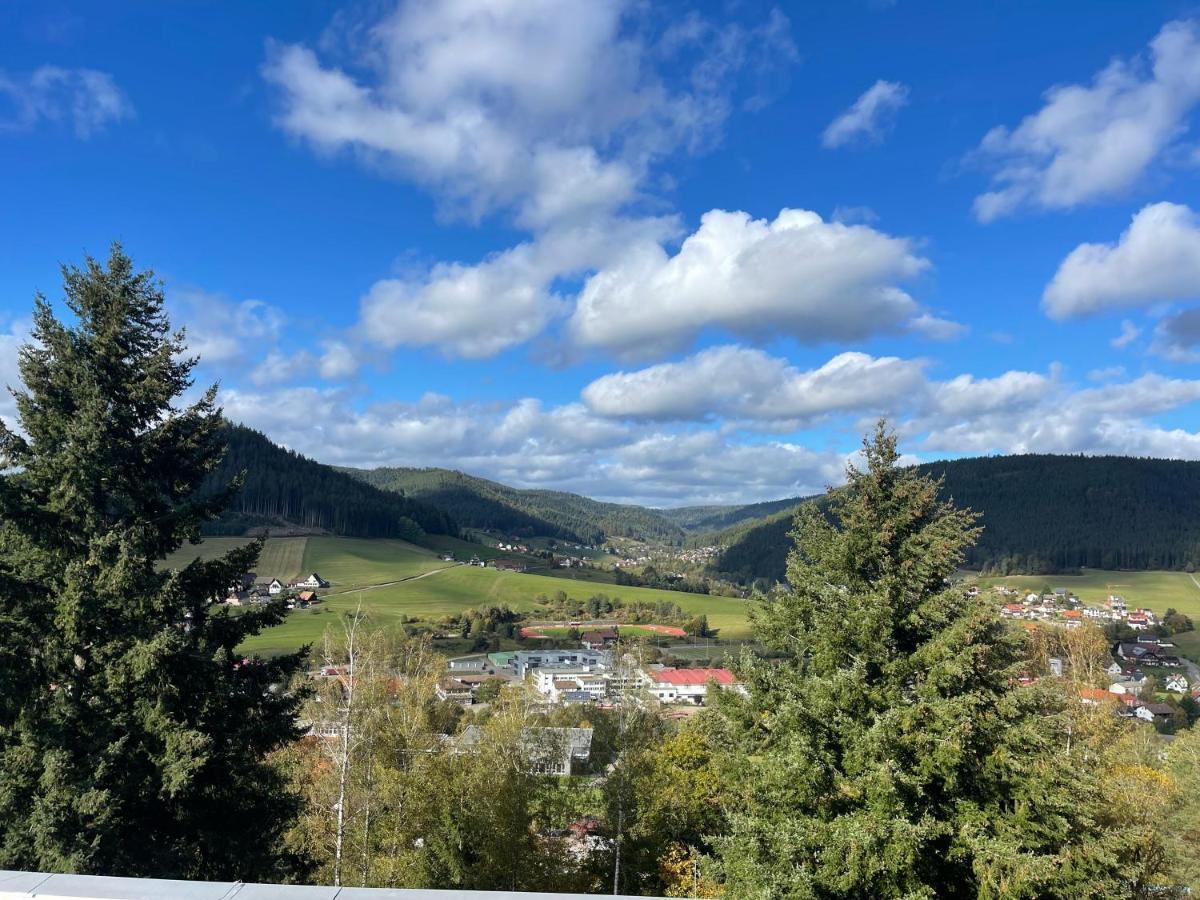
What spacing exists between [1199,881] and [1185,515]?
242701 mm

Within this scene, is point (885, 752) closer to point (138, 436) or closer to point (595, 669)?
point (138, 436)

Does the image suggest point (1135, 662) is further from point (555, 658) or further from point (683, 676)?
point (555, 658)

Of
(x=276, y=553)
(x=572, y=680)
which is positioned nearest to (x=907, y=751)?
(x=572, y=680)

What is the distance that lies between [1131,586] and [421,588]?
500 ft

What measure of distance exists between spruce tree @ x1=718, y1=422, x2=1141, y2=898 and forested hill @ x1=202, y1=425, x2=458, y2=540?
496 ft

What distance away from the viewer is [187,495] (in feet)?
39.2

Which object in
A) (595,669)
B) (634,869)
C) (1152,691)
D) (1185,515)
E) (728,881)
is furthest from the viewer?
(1185,515)

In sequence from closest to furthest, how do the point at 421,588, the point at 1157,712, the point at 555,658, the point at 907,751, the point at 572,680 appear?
the point at 907,751 → the point at 1157,712 → the point at 572,680 → the point at 555,658 → the point at 421,588

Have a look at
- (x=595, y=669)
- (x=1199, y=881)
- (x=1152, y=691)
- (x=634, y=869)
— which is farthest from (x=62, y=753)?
(x=1152, y=691)

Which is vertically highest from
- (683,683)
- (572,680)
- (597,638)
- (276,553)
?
(276,553)

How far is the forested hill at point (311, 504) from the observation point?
6299 inches

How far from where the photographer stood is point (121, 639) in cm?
1027

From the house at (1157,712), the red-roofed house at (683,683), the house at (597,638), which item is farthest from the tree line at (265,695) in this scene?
the house at (597,638)

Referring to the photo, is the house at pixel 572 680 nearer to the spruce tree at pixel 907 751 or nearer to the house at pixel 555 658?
the house at pixel 555 658
